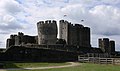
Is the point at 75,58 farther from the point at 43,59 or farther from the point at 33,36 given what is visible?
the point at 33,36

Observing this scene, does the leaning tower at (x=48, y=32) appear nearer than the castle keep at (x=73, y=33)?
Yes

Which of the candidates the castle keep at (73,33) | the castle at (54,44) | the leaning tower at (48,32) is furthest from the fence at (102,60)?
the castle keep at (73,33)

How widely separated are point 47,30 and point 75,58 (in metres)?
16.4

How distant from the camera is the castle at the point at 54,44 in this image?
49944mm

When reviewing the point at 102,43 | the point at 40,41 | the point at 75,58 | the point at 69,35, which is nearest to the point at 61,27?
the point at 69,35

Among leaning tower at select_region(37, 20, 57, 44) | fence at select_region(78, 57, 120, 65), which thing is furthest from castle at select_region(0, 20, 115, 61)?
fence at select_region(78, 57, 120, 65)

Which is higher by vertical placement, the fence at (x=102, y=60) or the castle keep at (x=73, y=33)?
the castle keep at (x=73, y=33)

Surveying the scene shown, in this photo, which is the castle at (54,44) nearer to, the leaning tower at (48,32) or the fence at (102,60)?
the leaning tower at (48,32)

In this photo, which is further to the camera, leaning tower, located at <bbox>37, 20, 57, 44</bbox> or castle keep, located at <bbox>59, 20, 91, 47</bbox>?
castle keep, located at <bbox>59, 20, 91, 47</bbox>

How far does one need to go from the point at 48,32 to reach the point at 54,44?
5.30 m

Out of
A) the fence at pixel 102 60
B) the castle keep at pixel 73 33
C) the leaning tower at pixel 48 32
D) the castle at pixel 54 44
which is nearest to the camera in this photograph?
the fence at pixel 102 60

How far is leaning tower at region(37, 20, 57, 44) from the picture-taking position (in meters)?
71.2

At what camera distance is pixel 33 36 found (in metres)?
82.9

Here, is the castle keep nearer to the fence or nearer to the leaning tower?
the leaning tower
